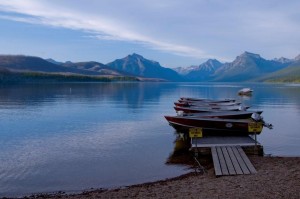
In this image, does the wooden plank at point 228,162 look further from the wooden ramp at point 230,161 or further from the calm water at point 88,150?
the calm water at point 88,150

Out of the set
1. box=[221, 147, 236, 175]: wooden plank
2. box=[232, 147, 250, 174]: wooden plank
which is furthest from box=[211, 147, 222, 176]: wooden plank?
box=[232, 147, 250, 174]: wooden plank

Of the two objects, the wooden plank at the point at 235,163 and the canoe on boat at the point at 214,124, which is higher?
the canoe on boat at the point at 214,124

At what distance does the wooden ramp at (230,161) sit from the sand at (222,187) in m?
0.53

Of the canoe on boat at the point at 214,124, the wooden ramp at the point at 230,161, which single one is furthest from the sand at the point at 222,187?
the canoe on boat at the point at 214,124

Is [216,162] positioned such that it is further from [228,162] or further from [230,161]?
[230,161]

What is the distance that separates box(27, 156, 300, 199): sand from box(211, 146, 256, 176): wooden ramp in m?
0.53

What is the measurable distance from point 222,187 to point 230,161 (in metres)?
5.60

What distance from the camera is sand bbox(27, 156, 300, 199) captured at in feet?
47.3

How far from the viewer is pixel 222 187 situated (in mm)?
15664

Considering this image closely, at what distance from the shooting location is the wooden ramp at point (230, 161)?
743 inches

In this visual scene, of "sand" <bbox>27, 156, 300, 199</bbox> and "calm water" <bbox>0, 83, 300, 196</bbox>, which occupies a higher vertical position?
"sand" <bbox>27, 156, 300, 199</bbox>

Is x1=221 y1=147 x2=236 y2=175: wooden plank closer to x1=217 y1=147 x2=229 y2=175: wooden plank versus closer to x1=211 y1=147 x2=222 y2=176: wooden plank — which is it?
x1=217 y1=147 x2=229 y2=175: wooden plank

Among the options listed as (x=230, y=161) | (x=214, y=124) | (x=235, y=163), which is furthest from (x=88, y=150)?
(x=235, y=163)

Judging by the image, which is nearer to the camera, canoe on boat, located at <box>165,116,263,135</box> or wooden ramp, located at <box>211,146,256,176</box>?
wooden ramp, located at <box>211,146,256,176</box>
